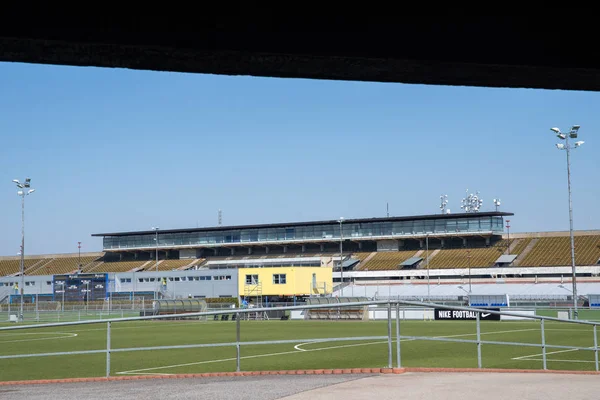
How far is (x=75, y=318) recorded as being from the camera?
58.5 meters

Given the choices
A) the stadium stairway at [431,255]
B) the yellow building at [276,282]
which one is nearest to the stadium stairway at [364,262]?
the stadium stairway at [431,255]

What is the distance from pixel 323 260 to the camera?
101 m

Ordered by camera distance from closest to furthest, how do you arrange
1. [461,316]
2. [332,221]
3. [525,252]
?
1. [461,316]
2. [525,252]
3. [332,221]

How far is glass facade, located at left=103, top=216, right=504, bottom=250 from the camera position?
346ft

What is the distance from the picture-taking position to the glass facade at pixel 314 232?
4151 inches

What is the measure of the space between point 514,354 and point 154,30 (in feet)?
63.6

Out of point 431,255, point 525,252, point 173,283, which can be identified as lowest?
point 173,283

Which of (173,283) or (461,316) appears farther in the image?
(173,283)

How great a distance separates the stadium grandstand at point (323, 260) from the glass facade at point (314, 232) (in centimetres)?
14

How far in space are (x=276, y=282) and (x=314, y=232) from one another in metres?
38.7

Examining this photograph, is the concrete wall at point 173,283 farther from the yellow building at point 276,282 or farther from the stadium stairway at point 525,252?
the stadium stairway at point 525,252

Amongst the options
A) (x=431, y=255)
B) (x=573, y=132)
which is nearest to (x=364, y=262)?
(x=431, y=255)

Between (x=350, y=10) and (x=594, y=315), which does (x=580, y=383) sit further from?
(x=594, y=315)

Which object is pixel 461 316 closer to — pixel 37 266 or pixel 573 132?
pixel 573 132
